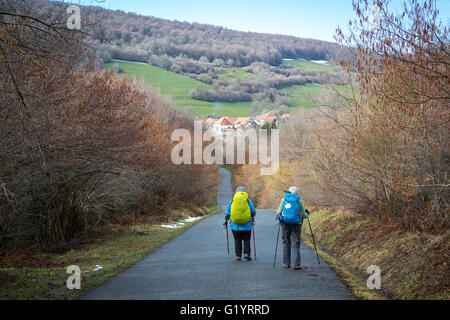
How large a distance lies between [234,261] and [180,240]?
20.9 ft

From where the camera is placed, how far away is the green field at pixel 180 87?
351 ft

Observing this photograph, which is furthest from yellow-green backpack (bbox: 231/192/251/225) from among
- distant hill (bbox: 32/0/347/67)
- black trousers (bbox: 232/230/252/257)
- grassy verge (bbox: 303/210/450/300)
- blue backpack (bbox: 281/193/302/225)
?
distant hill (bbox: 32/0/347/67)

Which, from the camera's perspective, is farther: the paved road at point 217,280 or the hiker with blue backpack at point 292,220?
the hiker with blue backpack at point 292,220

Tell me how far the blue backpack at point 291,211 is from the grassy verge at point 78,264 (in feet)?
13.2

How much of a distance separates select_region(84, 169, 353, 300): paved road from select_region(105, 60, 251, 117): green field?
303 feet

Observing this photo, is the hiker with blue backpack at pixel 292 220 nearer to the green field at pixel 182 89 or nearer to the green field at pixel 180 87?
the green field at pixel 182 89

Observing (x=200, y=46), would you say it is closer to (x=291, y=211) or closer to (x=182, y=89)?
(x=182, y=89)

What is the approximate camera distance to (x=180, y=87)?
383 feet

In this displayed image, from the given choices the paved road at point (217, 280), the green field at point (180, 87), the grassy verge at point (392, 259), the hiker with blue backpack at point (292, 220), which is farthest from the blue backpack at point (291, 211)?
the green field at point (180, 87)

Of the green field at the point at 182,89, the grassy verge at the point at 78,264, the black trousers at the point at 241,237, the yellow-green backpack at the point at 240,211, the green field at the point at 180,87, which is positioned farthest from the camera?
the green field at the point at 180,87

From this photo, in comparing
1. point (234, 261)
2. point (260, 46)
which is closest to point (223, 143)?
point (234, 261)

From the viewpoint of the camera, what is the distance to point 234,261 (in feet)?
38.2
